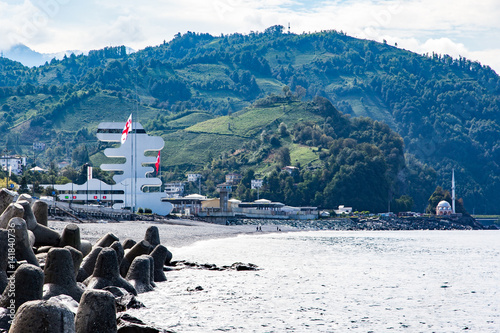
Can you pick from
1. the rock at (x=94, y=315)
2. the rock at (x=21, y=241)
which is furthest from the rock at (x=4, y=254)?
the rock at (x=94, y=315)

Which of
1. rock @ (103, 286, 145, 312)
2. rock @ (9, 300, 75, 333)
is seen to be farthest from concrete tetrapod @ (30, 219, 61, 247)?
rock @ (9, 300, 75, 333)

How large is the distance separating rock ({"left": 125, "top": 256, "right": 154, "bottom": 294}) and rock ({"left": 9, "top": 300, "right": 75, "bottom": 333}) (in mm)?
10969

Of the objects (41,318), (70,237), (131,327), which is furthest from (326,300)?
(41,318)

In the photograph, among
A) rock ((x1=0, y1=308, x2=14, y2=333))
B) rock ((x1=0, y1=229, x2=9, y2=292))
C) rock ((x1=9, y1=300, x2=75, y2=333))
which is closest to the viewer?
rock ((x1=9, y1=300, x2=75, y2=333))

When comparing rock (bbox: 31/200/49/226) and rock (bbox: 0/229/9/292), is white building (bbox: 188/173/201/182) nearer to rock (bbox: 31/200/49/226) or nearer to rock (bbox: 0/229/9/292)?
rock (bbox: 31/200/49/226)

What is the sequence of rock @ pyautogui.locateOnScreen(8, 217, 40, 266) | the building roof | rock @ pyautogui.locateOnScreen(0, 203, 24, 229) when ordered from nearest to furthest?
rock @ pyautogui.locateOnScreen(8, 217, 40, 266) < rock @ pyautogui.locateOnScreen(0, 203, 24, 229) < the building roof

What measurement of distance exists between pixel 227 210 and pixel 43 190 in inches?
1386

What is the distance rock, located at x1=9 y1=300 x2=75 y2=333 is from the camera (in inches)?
349

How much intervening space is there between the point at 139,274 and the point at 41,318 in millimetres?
11516

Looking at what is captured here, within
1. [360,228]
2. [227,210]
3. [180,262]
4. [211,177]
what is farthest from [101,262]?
[211,177]

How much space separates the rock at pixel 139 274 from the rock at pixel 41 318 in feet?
36.0

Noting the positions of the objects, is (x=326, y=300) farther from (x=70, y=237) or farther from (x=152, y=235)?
(x=70, y=237)

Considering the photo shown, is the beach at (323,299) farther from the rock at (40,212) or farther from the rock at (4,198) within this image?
the rock at (4,198)

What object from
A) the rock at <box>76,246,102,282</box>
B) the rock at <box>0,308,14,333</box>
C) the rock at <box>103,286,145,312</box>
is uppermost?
the rock at <box>76,246,102,282</box>
